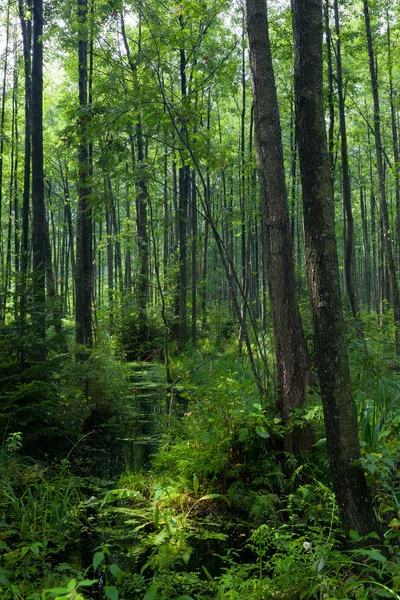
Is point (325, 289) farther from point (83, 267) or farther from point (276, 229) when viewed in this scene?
point (83, 267)

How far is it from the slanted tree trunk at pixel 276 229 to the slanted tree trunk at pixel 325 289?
2.02m

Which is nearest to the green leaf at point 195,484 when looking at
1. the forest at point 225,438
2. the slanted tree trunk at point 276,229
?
the forest at point 225,438

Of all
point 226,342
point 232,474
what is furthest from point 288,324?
point 226,342

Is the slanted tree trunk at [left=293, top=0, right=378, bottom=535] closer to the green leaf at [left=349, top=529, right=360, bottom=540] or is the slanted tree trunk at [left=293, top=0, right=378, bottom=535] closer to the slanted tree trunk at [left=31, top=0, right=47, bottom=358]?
the green leaf at [left=349, top=529, right=360, bottom=540]

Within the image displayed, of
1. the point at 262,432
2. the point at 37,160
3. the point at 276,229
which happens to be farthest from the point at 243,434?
the point at 37,160

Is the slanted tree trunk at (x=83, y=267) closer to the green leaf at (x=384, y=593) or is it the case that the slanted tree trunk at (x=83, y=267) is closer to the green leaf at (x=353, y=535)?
the green leaf at (x=353, y=535)

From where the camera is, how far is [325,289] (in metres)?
2.62

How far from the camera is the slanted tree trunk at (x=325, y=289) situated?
8.55 ft

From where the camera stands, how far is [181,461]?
4965 mm

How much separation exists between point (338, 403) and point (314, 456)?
2256 millimetres

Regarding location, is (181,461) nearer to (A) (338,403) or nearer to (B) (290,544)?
(B) (290,544)

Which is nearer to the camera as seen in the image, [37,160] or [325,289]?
[325,289]

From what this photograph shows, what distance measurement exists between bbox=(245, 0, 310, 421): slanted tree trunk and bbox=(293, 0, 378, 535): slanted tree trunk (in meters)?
2.02

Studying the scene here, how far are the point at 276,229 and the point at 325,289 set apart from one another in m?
2.30
